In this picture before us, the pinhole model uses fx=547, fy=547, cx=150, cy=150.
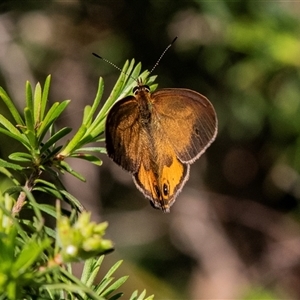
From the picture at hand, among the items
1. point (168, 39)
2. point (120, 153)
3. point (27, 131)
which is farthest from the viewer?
point (168, 39)

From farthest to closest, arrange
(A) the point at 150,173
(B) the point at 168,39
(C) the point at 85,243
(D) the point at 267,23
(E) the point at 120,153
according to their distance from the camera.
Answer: (B) the point at 168,39, (D) the point at 267,23, (A) the point at 150,173, (E) the point at 120,153, (C) the point at 85,243

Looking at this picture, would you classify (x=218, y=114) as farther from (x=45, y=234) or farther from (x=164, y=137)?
(x=45, y=234)

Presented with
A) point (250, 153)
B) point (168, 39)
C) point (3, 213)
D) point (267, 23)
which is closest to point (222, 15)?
point (267, 23)

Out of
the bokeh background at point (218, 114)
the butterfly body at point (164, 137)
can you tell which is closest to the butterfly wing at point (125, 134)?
the butterfly body at point (164, 137)

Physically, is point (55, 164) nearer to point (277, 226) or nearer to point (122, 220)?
point (122, 220)

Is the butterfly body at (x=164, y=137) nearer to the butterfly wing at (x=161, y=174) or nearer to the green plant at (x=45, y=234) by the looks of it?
the butterfly wing at (x=161, y=174)

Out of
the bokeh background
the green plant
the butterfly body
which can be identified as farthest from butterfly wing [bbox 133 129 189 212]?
the bokeh background

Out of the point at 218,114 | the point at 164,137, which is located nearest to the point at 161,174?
the point at 164,137

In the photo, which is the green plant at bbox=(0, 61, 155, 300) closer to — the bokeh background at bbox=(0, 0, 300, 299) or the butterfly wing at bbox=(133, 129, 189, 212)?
the butterfly wing at bbox=(133, 129, 189, 212)
